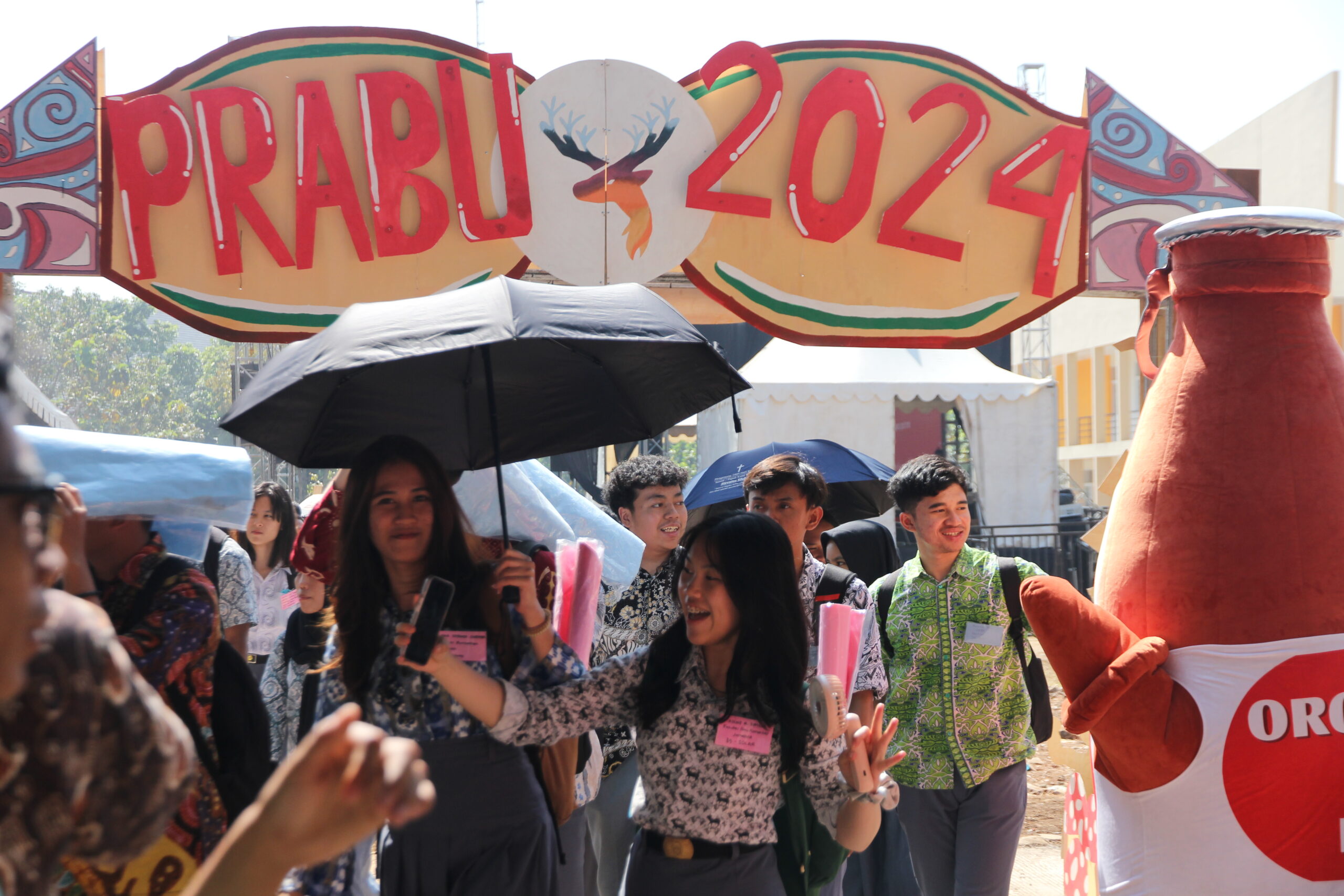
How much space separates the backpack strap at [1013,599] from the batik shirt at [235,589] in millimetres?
3033

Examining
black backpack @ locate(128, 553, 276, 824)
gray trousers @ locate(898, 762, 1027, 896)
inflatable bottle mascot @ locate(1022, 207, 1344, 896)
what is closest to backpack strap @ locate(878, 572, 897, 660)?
gray trousers @ locate(898, 762, 1027, 896)

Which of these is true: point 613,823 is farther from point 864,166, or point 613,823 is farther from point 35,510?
point 864,166

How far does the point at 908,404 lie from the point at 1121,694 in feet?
39.2

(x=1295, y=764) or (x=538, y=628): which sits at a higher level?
(x=538, y=628)

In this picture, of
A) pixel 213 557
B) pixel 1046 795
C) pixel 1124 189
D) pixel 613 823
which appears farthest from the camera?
pixel 1046 795

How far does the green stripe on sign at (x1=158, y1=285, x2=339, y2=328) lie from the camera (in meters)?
5.30

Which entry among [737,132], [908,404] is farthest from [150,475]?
[908,404]

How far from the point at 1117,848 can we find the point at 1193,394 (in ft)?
4.11

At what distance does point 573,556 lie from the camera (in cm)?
320

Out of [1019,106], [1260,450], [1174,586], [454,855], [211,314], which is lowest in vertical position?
[454,855]

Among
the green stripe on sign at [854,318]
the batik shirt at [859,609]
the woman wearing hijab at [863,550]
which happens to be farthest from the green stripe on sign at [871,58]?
the batik shirt at [859,609]

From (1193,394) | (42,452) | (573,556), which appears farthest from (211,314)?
(1193,394)

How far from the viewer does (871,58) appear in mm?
5766

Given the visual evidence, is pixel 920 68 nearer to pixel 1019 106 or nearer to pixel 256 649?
pixel 1019 106
